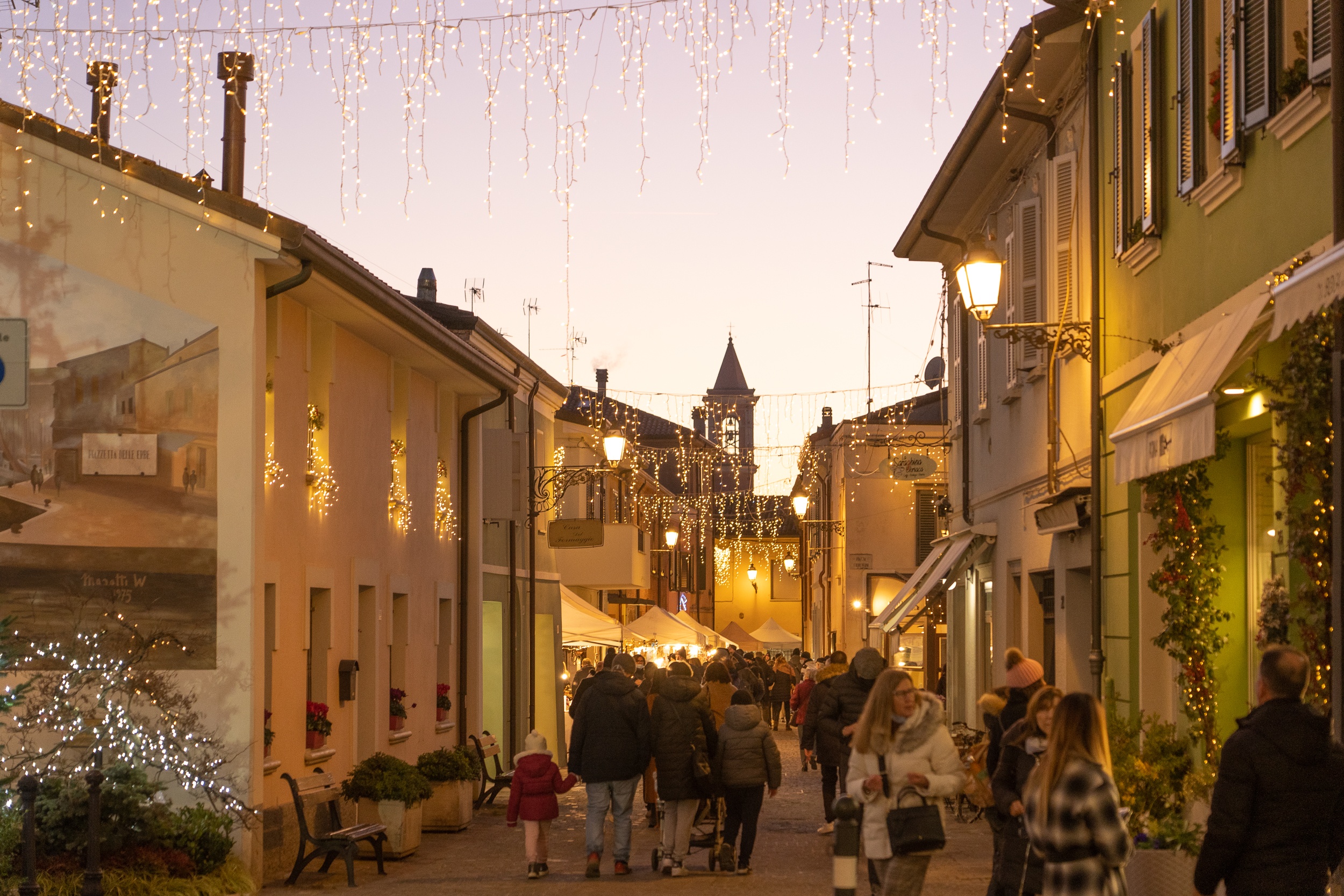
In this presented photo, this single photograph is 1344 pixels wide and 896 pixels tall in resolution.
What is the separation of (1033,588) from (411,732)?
7186 mm

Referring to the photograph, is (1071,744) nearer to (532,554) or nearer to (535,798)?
(535,798)

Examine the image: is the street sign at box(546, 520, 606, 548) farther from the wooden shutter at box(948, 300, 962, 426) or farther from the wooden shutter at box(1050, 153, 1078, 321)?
the wooden shutter at box(1050, 153, 1078, 321)

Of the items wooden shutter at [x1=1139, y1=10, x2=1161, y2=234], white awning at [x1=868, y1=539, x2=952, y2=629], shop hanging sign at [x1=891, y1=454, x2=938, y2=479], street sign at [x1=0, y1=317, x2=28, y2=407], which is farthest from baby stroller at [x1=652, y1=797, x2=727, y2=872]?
shop hanging sign at [x1=891, y1=454, x2=938, y2=479]

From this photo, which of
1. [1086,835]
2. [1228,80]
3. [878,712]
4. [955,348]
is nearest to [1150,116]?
[1228,80]

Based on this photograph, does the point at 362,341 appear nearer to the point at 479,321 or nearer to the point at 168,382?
the point at 168,382

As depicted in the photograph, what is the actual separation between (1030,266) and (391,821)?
26.3 ft

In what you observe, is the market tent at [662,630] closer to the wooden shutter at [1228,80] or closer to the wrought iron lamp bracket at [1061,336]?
the wrought iron lamp bracket at [1061,336]

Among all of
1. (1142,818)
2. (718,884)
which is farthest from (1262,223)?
(718,884)

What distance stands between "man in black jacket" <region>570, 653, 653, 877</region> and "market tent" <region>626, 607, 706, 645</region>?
24.8 meters

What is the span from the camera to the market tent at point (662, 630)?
4025cm

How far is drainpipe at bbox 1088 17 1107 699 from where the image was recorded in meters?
13.5

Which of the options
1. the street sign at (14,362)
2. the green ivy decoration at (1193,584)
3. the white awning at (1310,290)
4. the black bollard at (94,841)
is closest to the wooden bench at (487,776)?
the street sign at (14,362)

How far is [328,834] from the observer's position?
14789 millimetres

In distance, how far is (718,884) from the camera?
13656 millimetres
